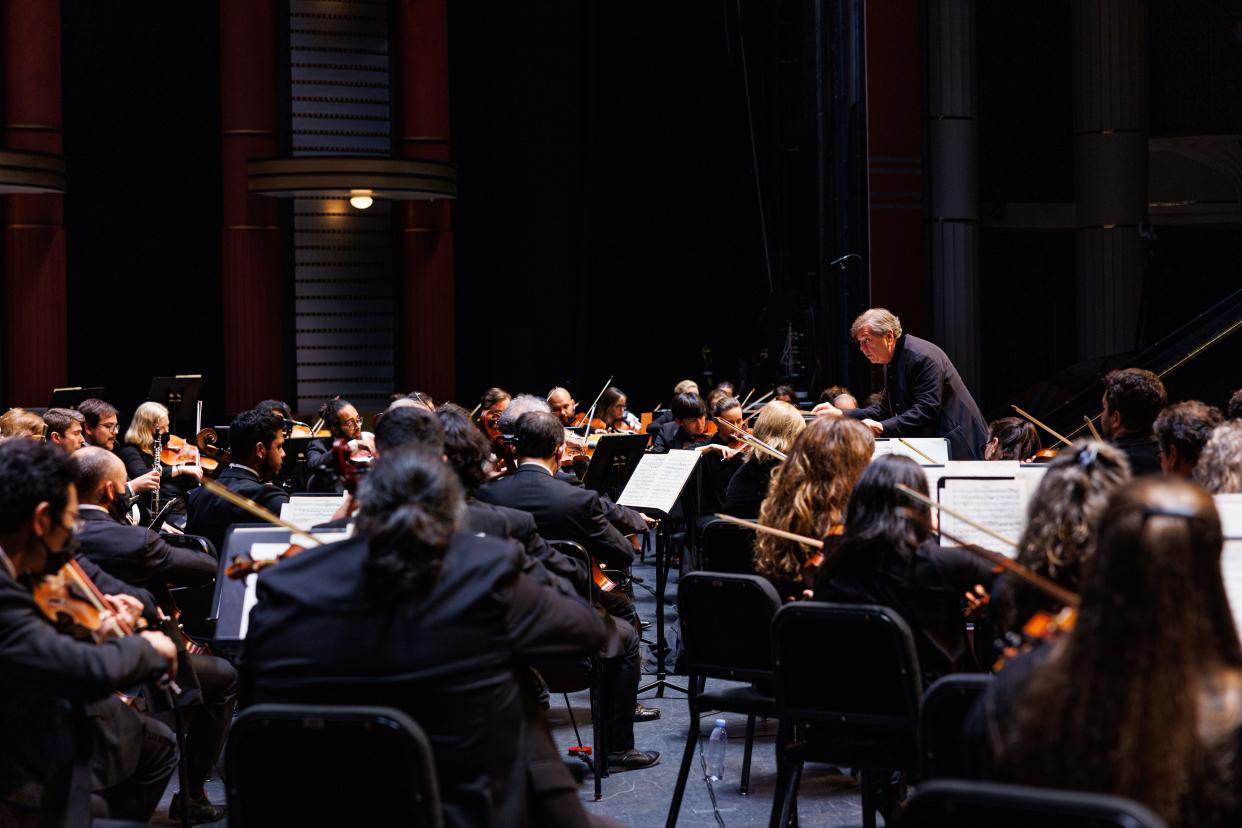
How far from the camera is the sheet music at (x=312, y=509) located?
4.46 metres

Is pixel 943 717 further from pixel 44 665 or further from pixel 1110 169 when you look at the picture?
pixel 1110 169

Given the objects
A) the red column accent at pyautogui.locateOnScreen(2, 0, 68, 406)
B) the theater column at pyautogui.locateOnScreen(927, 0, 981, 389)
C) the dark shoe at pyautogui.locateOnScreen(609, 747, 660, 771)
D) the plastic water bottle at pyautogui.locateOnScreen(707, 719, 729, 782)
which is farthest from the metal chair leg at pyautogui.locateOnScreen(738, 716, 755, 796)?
the red column accent at pyautogui.locateOnScreen(2, 0, 68, 406)

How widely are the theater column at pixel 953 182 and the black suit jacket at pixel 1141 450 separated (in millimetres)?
8525

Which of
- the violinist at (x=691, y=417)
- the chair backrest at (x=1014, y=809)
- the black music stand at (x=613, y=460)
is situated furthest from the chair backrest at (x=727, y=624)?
the violinist at (x=691, y=417)

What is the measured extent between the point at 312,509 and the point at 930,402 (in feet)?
12.2

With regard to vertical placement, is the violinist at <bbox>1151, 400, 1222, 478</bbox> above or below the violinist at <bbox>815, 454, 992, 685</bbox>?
above

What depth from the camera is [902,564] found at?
3693mm

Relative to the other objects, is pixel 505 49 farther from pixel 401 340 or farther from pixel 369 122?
pixel 401 340

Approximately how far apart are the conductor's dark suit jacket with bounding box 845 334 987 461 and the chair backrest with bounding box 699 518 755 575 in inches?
59.8

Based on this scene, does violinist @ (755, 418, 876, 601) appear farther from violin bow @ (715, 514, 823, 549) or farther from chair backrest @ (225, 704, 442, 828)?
chair backrest @ (225, 704, 442, 828)

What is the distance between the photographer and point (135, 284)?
14.7 m

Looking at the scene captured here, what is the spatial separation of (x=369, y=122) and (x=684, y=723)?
32.8ft

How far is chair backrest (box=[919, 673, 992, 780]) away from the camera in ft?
9.17

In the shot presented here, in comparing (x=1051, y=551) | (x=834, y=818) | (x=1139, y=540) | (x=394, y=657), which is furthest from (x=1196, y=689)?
(x=834, y=818)
